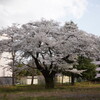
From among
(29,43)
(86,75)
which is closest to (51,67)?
(29,43)

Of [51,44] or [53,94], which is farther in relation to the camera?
[51,44]

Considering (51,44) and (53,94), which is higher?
(51,44)

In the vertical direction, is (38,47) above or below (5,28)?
below

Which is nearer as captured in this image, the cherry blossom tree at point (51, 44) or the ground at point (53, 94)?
the ground at point (53, 94)

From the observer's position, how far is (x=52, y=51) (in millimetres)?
35094

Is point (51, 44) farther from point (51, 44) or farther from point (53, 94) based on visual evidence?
point (53, 94)

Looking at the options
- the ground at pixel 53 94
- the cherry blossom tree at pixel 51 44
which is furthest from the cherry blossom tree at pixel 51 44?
the ground at pixel 53 94

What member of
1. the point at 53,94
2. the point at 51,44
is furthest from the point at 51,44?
the point at 53,94

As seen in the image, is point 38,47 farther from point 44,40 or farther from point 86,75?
point 86,75

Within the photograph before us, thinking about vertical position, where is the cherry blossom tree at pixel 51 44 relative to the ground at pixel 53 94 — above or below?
above

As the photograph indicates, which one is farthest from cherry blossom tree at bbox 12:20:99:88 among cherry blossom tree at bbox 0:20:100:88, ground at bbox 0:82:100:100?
ground at bbox 0:82:100:100

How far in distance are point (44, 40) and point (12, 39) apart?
14.8 ft

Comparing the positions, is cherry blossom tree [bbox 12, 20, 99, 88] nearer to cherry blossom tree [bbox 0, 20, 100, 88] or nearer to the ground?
cherry blossom tree [bbox 0, 20, 100, 88]

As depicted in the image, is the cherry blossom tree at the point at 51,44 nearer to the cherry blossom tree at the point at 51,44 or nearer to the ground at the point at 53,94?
the cherry blossom tree at the point at 51,44
